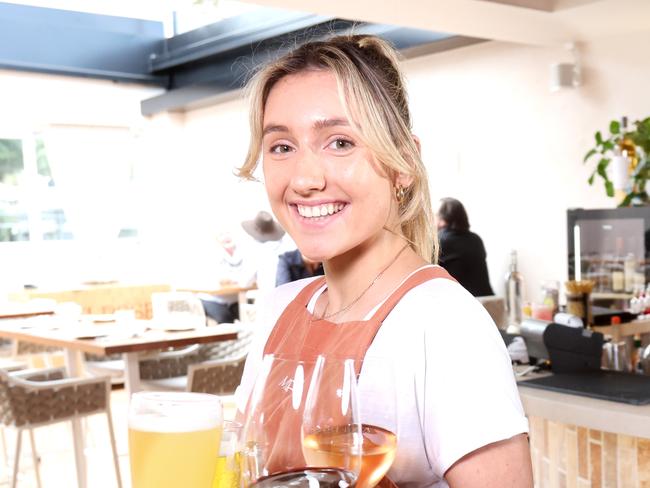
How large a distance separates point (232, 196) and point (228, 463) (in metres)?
9.41

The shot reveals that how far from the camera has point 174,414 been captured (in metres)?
0.72

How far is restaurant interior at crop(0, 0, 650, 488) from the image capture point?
146 inches

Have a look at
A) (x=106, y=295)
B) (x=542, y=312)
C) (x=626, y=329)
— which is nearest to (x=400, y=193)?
(x=542, y=312)

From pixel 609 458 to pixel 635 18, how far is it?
4049mm

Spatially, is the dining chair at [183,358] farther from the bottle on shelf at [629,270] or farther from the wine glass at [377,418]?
→ the wine glass at [377,418]

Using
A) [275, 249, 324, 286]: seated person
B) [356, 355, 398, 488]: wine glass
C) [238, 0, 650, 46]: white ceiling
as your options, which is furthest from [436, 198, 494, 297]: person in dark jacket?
[356, 355, 398, 488]: wine glass

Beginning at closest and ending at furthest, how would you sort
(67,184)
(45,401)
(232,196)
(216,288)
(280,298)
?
(280,298) → (45,401) → (216,288) → (67,184) → (232,196)

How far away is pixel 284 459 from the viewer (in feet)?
2.53

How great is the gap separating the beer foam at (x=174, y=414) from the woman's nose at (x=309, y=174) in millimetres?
441

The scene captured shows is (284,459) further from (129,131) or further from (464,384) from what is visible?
(129,131)

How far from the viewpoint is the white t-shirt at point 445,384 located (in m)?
0.98

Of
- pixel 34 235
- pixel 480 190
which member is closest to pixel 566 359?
pixel 480 190

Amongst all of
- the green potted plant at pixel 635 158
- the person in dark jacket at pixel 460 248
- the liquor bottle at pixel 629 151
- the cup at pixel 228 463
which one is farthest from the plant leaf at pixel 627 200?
the cup at pixel 228 463

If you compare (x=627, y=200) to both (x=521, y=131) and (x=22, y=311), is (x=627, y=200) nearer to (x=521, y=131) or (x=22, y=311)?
(x=521, y=131)
